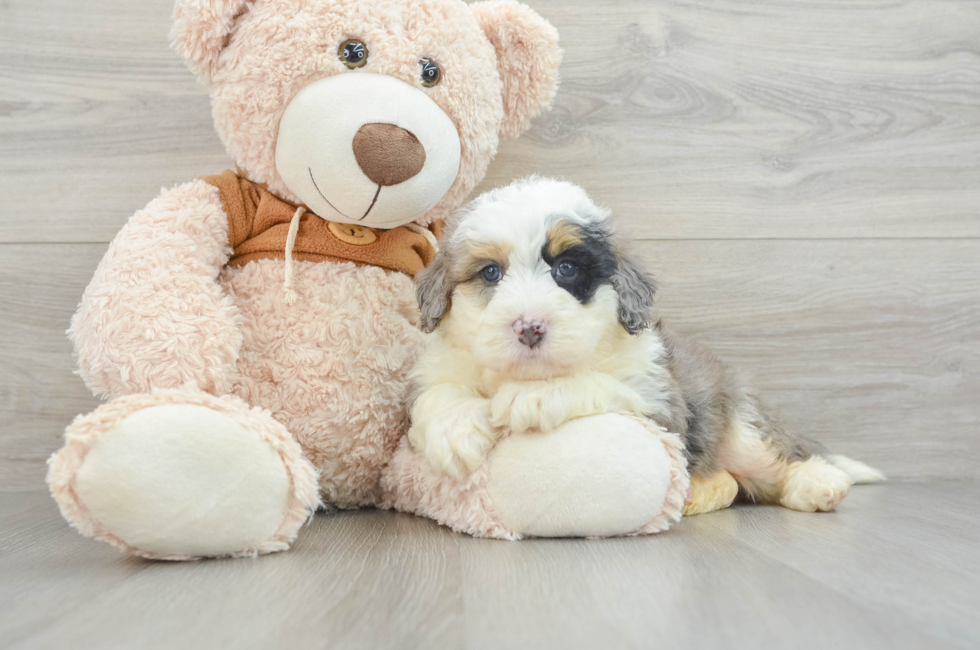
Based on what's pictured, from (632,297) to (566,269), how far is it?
0.13 meters

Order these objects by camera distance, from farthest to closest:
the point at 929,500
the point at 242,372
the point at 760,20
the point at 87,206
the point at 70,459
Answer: the point at 760,20
the point at 87,206
the point at 929,500
the point at 242,372
the point at 70,459

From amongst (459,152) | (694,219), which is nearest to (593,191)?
(694,219)

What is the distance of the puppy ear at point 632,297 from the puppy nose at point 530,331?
186 mm

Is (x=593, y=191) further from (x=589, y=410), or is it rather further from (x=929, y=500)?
(x=929, y=500)

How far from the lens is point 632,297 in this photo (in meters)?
1.36

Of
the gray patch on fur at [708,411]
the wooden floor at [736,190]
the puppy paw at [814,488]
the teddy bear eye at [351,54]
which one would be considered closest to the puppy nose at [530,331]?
the gray patch on fur at [708,411]

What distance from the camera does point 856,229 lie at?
210 cm

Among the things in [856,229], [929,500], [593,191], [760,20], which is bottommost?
[929,500]

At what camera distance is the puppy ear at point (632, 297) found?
1360mm

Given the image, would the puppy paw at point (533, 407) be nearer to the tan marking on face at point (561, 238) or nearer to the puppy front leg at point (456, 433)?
the puppy front leg at point (456, 433)

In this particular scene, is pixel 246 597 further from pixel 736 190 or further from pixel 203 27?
pixel 736 190

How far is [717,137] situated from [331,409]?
4.25 feet

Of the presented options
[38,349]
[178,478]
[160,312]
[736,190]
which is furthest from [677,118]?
[38,349]

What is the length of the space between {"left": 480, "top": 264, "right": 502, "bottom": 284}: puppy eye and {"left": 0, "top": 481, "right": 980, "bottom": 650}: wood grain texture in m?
0.47
